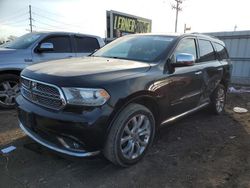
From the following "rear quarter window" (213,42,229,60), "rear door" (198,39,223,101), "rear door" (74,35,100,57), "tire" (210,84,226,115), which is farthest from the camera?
"rear door" (74,35,100,57)

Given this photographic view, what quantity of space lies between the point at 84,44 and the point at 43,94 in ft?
13.8

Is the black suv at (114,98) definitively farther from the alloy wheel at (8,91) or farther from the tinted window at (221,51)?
the alloy wheel at (8,91)

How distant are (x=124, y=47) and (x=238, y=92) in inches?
227

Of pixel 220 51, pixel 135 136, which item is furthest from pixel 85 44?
pixel 135 136

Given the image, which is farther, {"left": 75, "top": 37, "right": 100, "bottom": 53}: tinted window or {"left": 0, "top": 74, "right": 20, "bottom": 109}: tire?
{"left": 75, "top": 37, "right": 100, "bottom": 53}: tinted window

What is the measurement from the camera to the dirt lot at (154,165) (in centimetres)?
278

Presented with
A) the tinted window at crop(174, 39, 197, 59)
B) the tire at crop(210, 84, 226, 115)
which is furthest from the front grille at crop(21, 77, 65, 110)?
the tire at crop(210, 84, 226, 115)

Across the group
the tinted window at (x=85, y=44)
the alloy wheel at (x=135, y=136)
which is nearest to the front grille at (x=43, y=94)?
the alloy wheel at (x=135, y=136)

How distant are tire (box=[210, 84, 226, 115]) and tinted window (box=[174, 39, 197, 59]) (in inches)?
49.7

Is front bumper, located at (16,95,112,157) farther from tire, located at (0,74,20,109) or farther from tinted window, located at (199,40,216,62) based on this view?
tire, located at (0,74,20,109)

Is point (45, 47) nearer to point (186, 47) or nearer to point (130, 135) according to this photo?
point (186, 47)

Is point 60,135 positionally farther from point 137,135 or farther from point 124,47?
point 124,47

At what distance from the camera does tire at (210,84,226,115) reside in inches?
200

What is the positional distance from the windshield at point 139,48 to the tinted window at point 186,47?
179 mm
